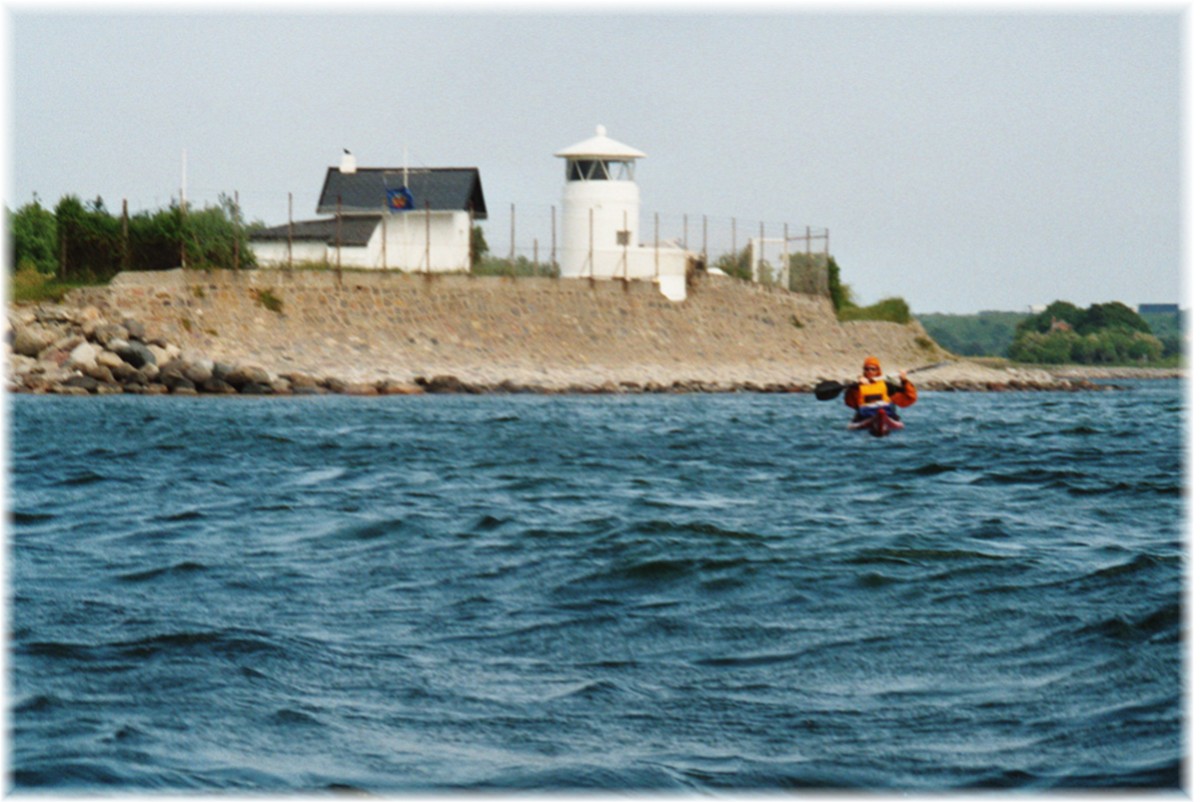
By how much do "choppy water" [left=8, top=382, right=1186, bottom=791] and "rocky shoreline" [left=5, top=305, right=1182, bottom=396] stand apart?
15240mm

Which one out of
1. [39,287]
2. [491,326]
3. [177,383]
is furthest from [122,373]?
[491,326]

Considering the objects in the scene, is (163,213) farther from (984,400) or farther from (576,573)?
(576,573)

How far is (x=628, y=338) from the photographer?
1741 inches

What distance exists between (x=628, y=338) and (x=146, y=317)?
13.7 meters

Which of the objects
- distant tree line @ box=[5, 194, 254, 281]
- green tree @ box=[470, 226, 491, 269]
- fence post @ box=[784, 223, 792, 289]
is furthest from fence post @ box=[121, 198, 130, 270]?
fence post @ box=[784, 223, 792, 289]

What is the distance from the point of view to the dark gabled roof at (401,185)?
154 ft

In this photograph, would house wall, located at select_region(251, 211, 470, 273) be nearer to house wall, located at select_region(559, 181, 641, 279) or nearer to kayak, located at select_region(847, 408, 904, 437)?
house wall, located at select_region(559, 181, 641, 279)

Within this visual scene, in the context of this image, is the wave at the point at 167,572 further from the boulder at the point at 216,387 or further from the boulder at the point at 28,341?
the boulder at the point at 28,341

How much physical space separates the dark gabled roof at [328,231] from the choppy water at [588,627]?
95.1 feet

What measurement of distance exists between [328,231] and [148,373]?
14605 mm

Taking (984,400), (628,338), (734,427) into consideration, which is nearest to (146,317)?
(628,338)

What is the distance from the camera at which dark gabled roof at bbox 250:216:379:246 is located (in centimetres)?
4553

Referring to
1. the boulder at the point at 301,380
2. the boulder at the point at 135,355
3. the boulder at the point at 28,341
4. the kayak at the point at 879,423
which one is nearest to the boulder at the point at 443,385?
the boulder at the point at 301,380

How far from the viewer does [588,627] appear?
825cm
